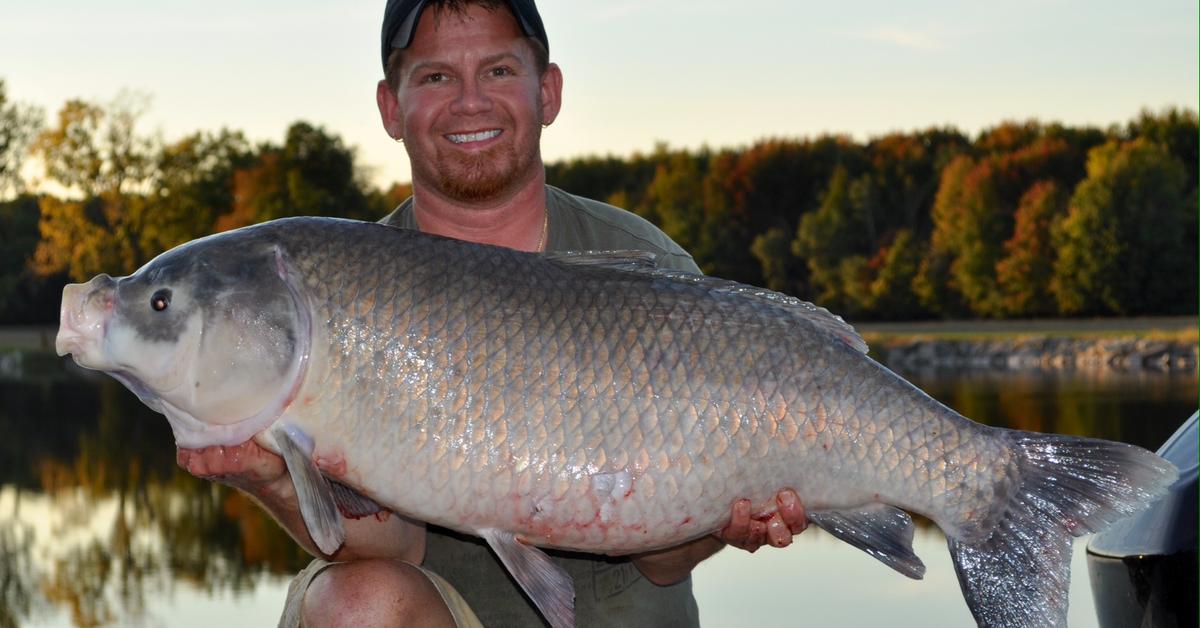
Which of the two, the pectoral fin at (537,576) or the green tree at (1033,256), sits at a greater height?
the pectoral fin at (537,576)

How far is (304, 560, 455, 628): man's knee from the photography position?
3760 mm

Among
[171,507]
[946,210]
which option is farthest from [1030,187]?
[171,507]

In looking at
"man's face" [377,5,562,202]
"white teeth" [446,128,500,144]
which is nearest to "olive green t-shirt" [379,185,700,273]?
"man's face" [377,5,562,202]

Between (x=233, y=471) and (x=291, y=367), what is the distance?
12.4 inches

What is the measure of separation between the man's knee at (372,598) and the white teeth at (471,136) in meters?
1.30

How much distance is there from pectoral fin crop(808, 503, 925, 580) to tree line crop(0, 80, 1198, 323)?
4373 cm

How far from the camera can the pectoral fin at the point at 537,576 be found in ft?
11.2

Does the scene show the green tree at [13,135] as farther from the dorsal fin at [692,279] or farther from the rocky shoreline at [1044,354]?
the dorsal fin at [692,279]

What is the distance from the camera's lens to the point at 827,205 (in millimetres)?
54625

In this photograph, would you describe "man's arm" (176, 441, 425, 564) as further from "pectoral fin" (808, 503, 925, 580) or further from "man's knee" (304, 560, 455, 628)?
"pectoral fin" (808, 503, 925, 580)

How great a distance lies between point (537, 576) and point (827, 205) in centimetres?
5202

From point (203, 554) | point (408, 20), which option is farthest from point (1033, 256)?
point (408, 20)

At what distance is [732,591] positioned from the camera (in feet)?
32.0

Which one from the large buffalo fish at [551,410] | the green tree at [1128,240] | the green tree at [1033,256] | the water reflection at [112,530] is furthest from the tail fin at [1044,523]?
the green tree at [1033,256]
